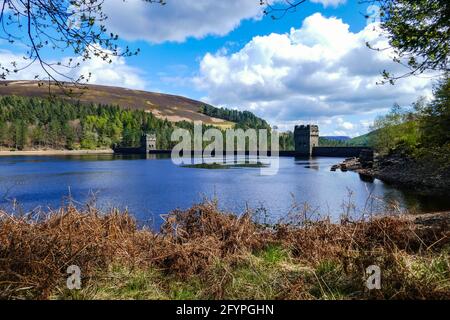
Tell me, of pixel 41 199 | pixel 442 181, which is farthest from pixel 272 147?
pixel 41 199

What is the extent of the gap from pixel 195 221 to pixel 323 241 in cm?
368

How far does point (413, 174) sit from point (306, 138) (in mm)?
119125

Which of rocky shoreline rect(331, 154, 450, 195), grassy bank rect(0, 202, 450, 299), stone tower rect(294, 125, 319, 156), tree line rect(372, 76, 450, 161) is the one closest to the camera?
grassy bank rect(0, 202, 450, 299)

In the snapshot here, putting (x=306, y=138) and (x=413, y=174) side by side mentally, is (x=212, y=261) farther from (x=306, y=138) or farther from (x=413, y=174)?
(x=306, y=138)

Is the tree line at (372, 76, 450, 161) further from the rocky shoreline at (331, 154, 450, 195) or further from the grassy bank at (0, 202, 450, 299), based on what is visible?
the grassy bank at (0, 202, 450, 299)

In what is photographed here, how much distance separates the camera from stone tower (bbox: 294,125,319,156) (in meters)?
172

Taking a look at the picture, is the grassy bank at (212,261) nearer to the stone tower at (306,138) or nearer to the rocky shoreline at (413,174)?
the rocky shoreline at (413,174)

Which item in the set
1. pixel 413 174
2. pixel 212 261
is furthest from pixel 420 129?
pixel 212 261

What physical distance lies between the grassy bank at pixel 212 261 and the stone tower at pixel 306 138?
164721 millimetres

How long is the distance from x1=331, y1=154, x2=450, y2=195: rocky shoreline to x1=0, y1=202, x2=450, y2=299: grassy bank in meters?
37.5

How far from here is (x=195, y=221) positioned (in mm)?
11336

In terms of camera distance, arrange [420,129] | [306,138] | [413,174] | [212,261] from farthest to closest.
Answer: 1. [306,138]
2. [413,174]
3. [420,129]
4. [212,261]

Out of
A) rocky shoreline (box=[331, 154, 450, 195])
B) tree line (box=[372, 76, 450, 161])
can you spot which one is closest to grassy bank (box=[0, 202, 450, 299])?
tree line (box=[372, 76, 450, 161])

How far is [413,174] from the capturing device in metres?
56.2
